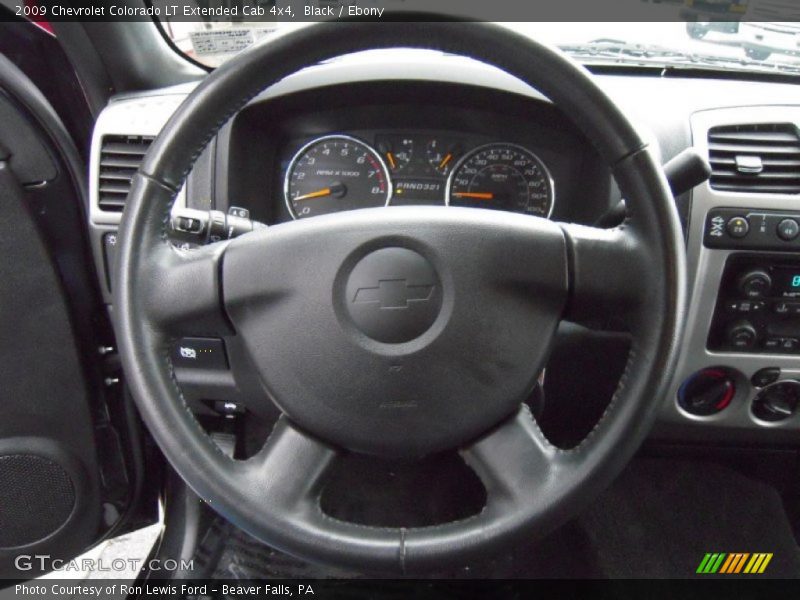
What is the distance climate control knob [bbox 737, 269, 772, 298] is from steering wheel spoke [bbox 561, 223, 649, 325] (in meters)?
0.46

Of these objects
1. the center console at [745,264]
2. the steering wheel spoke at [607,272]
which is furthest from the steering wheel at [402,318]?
the center console at [745,264]

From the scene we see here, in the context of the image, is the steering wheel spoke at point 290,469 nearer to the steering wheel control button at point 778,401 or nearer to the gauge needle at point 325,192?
the gauge needle at point 325,192

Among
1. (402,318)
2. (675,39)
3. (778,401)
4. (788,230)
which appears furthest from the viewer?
(675,39)

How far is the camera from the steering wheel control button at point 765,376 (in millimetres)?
1258

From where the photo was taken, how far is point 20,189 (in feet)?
4.13

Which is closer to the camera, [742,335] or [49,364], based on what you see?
[742,335]

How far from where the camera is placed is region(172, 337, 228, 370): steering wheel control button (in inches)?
47.9

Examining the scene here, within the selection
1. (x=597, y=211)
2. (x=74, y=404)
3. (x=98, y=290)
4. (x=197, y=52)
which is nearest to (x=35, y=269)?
(x=98, y=290)

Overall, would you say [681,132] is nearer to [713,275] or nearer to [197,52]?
[713,275]

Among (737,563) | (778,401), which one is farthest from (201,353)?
(737,563)

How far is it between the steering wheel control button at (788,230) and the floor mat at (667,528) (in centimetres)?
67

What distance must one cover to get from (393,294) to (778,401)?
0.83 m

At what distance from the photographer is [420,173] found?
1338mm

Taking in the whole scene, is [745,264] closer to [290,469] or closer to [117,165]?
[290,469]
